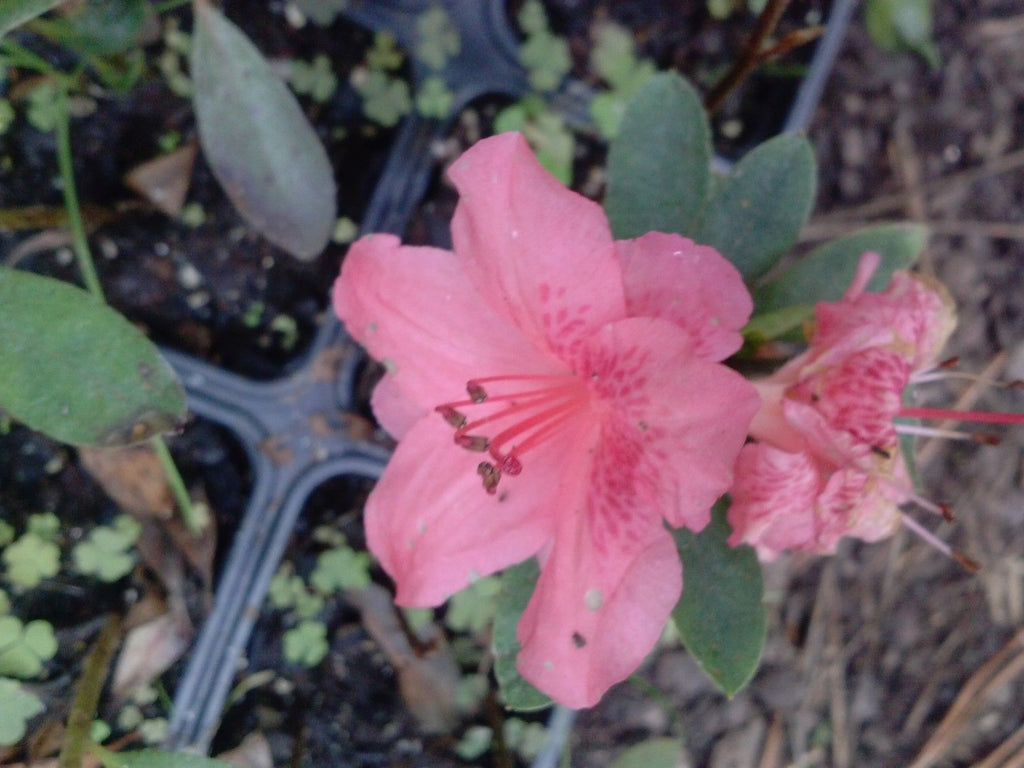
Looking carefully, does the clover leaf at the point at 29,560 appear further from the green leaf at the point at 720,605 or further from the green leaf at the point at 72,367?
the green leaf at the point at 720,605


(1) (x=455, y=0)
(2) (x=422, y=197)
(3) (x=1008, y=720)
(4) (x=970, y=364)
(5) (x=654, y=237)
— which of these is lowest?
(3) (x=1008, y=720)

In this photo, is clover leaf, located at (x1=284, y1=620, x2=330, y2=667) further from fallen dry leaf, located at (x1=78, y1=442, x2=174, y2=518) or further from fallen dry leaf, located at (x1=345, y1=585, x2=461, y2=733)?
fallen dry leaf, located at (x1=78, y1=442, x2=174, y2=518)

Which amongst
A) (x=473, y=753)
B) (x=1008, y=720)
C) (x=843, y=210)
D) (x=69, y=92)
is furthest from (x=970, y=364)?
(x=69, y=92)

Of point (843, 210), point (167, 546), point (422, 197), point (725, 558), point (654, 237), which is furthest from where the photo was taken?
point (843, 210)

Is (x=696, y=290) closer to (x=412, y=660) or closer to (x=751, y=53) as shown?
(x=751, y=53)

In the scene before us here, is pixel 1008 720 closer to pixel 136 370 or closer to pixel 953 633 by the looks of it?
pixel 953 633

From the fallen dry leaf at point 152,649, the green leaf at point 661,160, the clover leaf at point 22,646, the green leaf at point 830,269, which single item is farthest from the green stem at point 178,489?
the green leaf at point 830,269

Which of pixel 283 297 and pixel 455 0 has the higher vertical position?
pixel 455 0

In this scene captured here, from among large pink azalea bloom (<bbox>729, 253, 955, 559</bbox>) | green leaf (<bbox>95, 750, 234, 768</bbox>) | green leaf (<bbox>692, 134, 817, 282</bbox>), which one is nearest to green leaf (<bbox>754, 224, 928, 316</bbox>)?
green leaf (<bbox>692, 134, 817, 282</bbox>)
